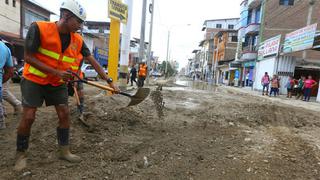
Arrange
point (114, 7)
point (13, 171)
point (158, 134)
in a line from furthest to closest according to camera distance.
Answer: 1. point (114, 7)
2. point (158, 134)
3. point (13, 171)

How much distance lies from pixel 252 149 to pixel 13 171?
3.07 meters

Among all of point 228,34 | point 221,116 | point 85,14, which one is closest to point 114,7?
point 221,116

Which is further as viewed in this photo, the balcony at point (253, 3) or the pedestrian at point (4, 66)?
the balcony at point (253, 3)

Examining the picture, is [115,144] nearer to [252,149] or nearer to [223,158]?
[223,158]

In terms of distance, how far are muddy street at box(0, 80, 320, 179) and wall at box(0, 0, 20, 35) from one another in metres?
17.6

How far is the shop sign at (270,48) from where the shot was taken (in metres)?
18.7

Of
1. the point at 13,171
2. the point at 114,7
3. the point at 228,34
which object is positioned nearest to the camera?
the point at 13,171

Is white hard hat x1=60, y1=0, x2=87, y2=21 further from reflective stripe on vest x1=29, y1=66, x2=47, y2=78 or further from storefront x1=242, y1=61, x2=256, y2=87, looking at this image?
storefront x1=242, y1=61, x2=256, y2=87

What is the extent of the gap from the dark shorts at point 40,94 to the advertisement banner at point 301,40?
15.0 metres

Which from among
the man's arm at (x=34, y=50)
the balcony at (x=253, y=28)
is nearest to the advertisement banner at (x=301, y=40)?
the balcony at (x=253, y=28)

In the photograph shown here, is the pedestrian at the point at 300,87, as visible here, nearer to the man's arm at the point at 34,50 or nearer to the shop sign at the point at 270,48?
the shop sign at the point at 270,48

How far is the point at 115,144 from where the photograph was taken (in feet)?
12.3

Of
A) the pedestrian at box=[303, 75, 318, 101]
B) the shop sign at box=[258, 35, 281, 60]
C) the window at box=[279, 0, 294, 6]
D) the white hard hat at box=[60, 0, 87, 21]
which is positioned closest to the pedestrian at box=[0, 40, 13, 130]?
the white hard hat at box=[60, 0, 87, 21]

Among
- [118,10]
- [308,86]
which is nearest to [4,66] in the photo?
[118,10]
